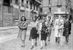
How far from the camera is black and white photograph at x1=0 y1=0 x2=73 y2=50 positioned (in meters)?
7.39

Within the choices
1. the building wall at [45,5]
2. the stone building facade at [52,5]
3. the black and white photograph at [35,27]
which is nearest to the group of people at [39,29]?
the black and white photograph at [35,27]

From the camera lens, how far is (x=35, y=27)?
289 inches

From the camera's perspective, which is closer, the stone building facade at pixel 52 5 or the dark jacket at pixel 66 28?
the dark jacket at pixel 66 28

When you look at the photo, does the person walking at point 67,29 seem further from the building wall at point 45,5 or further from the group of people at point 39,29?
the building wall at point 45,5

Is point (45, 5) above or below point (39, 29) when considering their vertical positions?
above

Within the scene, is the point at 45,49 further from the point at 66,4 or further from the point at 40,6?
the point at 40,6

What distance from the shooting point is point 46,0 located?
4059cm

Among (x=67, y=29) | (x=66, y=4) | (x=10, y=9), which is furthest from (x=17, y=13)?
(x=66, y=4)

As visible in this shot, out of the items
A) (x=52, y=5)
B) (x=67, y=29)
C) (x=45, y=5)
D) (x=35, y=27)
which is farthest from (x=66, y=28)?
(x=45, y=5)

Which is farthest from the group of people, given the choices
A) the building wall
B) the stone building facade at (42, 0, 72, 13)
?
the building wall

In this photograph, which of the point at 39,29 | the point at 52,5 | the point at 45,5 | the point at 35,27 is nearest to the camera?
the point at 35,27

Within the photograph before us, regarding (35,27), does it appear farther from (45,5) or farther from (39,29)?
(45,5)

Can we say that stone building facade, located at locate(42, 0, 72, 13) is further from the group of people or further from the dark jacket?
the group of people

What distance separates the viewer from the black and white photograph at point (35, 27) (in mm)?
7395
